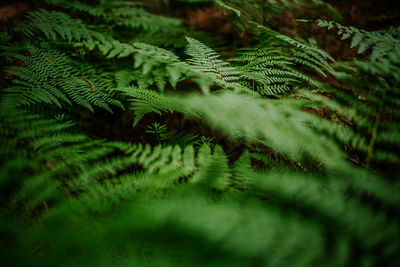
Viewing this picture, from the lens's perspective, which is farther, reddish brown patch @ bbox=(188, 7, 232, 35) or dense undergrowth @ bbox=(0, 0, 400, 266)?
reddish brown patch @ bbox=(188, 7, 232, 35)

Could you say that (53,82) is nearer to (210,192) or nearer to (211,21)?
(210,192)

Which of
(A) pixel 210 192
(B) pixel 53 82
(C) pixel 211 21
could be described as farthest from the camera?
(C) pixel 211 21

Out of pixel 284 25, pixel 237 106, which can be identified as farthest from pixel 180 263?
pixel 284 25

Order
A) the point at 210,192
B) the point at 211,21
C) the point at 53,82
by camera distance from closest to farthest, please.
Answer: the point at 210,192
the point at 53,82
the point at 211,21

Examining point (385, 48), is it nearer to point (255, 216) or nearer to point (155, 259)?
point (255, 216)

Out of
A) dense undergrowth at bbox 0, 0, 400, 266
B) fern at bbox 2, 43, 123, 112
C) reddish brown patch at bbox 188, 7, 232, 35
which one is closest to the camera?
dense undergrowth at bbox 0, 0, 400, 266

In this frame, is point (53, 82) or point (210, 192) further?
point (53, 82)

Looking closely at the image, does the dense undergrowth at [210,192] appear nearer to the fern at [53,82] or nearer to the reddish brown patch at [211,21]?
the fern at [53,82]

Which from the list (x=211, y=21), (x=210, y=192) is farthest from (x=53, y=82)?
(x=211, y=21)

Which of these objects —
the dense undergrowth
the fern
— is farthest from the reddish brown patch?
the fern

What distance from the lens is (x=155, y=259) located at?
604mm

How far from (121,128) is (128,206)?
1454 mm

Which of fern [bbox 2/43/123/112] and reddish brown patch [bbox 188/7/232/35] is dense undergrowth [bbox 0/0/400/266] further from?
reddish brown patch [bbox 188/7/232/35]

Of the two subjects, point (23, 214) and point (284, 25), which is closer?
point (23, 214)
